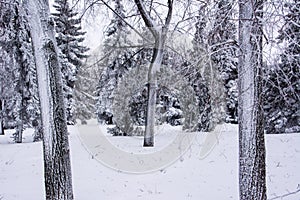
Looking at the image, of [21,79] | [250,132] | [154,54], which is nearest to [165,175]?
[250,132]

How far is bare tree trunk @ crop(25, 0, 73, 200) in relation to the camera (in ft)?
13.4

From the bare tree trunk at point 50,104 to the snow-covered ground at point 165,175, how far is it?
3.44 feet

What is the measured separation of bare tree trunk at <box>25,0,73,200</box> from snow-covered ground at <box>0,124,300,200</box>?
1.05 meters

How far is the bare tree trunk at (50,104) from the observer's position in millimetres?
4070

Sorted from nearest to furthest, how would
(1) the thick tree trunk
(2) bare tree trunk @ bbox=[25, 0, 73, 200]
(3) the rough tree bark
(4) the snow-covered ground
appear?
(1) the thick tree trunk, (2) bare tree trunk @ bbox=[25, 0, 73, 200], (4) the snow-covered ground, (3) the rough tree bark

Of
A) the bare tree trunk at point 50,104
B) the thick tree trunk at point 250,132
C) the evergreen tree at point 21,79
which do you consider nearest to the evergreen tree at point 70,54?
the evergreen tree at point 21,79

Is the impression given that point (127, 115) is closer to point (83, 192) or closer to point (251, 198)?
point (83, 192)

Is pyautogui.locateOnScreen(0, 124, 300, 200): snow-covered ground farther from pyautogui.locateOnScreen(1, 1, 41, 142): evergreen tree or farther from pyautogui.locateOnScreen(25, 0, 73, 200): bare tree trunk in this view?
pyautogui.locateOnScreen(1, 1, 41, 142): evergreen tree

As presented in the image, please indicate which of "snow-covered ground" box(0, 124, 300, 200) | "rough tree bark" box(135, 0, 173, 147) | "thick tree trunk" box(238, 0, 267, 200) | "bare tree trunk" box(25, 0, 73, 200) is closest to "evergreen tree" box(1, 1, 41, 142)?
"snow-covered ground" box(0, 124, 300, 200)

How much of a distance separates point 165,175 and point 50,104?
339cm

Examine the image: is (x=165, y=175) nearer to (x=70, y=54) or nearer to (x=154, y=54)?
(x=154, y=54)

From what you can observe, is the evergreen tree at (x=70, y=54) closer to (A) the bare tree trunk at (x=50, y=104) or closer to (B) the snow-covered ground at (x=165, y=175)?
(B) the snow-covered ground at (x=165, y=175)

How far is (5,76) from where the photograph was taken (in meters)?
13.7

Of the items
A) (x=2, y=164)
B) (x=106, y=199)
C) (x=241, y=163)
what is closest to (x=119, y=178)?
(x=106, y=199)
